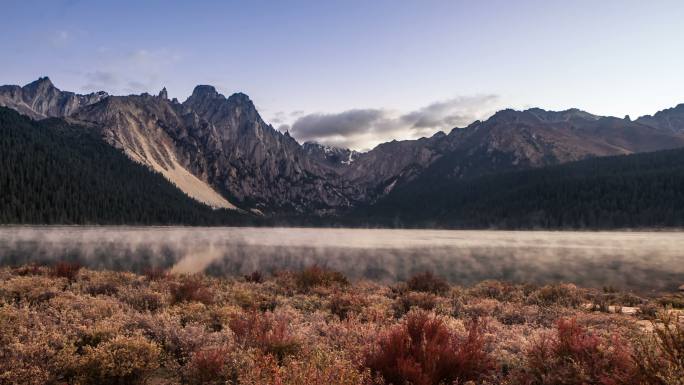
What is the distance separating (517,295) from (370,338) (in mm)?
13799

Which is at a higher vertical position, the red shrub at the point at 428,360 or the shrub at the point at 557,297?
the red shrub at the point at 428,360

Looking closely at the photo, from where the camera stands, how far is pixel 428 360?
6.68 m

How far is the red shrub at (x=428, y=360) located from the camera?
253 inches

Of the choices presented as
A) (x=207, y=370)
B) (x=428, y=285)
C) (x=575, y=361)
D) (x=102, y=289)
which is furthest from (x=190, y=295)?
(x=575, y=361)

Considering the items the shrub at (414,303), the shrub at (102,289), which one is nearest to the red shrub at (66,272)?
the shrub at (102,289)

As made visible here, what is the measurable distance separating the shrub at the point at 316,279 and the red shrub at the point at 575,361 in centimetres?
1432

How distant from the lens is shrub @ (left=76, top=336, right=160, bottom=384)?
282 inches

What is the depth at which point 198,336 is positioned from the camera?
9.21 meters

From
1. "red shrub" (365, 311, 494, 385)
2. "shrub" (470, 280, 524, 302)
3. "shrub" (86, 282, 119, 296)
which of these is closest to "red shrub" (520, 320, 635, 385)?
"red shrub" (365, 311, 494, 385)

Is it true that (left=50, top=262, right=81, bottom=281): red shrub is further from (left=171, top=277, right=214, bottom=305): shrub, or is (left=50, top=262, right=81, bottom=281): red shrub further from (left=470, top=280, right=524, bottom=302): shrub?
(left=470, top=280, right=524, bottom=302): shrub

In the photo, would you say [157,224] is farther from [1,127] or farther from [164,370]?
[164,370]

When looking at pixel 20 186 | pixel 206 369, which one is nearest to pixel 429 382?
pixel 206 369

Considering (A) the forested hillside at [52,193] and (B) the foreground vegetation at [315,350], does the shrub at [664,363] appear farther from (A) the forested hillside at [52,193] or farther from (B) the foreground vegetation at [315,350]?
(A) the forested hillside at [52,193]

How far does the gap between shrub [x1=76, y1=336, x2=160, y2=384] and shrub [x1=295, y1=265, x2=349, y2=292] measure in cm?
1313
